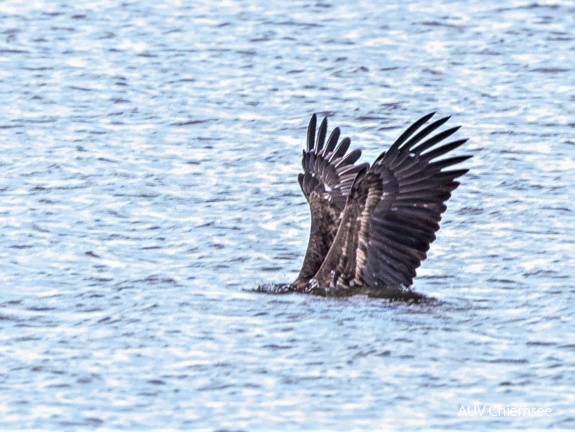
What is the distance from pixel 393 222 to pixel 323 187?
3.23 ft

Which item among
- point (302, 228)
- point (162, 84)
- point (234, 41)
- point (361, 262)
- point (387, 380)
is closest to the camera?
point (387, 380)

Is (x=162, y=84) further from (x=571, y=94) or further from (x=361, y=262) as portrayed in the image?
(x=361, y=262)

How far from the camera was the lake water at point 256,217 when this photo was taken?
8125 millimetres

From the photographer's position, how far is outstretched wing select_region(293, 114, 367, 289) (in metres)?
10.2

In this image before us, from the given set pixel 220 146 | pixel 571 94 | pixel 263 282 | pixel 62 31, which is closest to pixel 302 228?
pixel 263 282

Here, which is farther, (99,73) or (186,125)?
(99,73)

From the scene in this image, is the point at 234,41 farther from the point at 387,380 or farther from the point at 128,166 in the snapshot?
the point at 387,380

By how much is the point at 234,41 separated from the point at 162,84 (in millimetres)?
1834

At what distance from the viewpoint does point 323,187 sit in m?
10.7

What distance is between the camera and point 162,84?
15.9 metres

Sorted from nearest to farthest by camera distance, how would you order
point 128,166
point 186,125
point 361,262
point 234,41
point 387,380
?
point 387,380 → point 361,262 → point 128,166 → point 186,125 → point 234,41

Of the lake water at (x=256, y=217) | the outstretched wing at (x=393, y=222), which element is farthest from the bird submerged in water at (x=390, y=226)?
the lake water at (x=256, y=217)

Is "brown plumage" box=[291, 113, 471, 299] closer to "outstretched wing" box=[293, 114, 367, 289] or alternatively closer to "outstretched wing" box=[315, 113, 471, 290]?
"outstretched wing" box=[315, 113, 471, 290]

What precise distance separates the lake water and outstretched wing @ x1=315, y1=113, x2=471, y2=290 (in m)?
0.21
